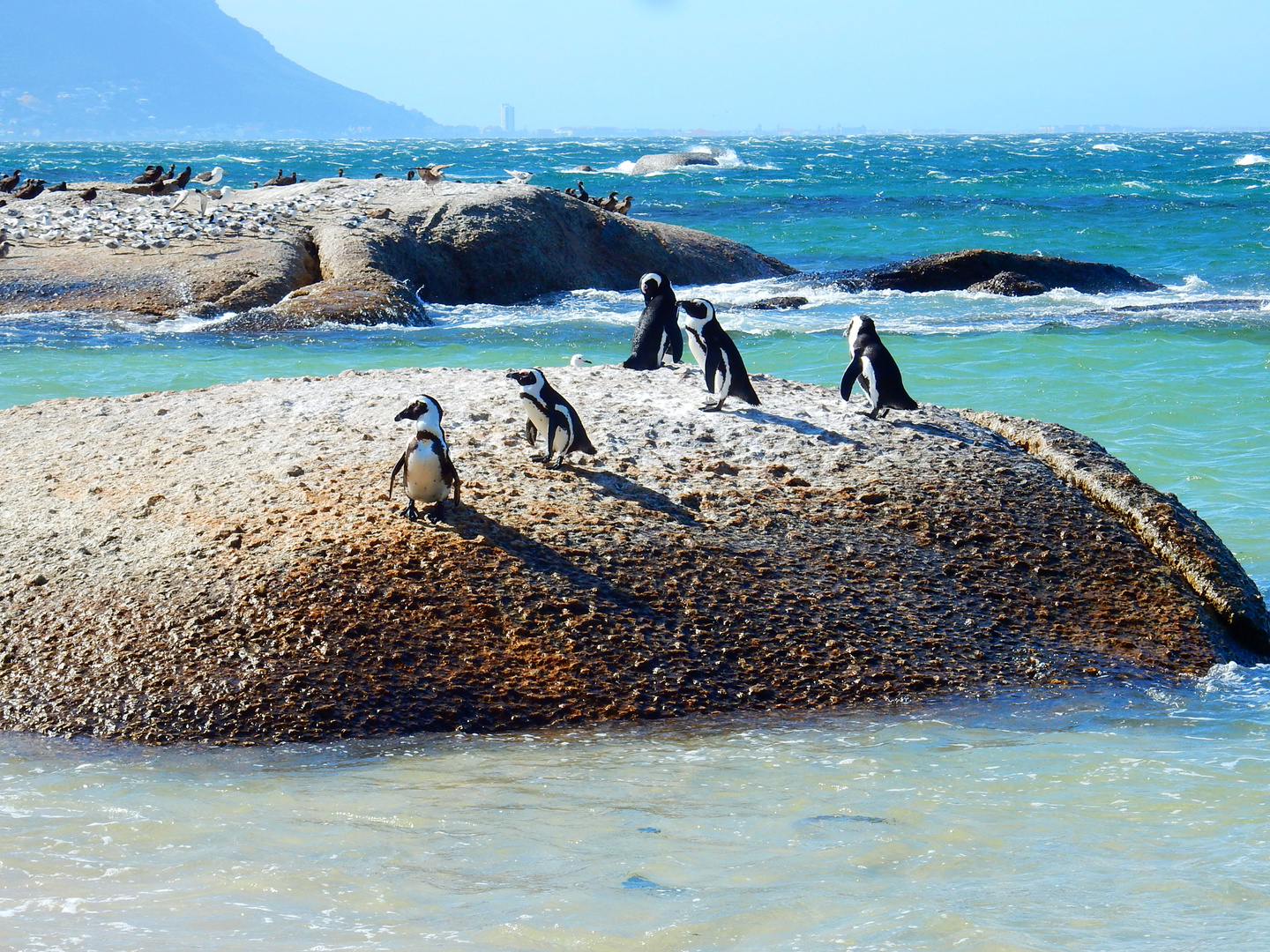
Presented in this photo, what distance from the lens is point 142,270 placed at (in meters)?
15.5

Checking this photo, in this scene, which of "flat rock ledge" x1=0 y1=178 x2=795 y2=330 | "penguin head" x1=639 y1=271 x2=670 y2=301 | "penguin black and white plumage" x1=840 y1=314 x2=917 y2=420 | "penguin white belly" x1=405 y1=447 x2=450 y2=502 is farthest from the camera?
"flat rock ledge" x1=0 y1=178 x2=795 y2=330

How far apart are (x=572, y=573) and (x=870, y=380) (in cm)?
221

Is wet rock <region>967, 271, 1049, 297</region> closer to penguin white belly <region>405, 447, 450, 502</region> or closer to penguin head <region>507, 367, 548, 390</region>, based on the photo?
penguin head <region>507, 367, 548, 390</region>

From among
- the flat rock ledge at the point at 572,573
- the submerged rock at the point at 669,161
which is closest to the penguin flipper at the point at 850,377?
the flat rock ledge at the point at 572,573

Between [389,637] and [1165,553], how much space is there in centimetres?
338

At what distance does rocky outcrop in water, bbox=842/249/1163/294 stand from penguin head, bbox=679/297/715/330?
13385mm

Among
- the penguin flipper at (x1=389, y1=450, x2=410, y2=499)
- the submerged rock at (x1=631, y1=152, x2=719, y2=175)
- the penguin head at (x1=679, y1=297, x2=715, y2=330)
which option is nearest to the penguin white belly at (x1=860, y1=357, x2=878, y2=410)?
the penguin head at (x1=679, y1=297, x2=715, y2=330)

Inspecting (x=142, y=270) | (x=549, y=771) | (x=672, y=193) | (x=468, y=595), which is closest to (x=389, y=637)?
(x=468, y=595)

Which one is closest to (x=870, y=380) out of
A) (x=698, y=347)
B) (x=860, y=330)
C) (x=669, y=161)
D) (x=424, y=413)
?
(x=860, y=330)

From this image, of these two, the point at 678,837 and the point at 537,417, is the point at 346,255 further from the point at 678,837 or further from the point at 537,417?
the point at 678,837

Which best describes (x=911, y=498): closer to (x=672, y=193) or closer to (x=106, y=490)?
(x=106, y=490)

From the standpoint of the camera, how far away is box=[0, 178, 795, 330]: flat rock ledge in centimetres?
1498

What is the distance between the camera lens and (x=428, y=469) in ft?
16.5

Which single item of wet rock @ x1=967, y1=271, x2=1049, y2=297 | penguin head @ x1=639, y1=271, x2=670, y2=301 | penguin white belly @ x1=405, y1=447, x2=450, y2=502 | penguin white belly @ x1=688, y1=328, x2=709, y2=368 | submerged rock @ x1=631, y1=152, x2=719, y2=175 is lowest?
penguin white belly @ x1=405, y1=447, x2=450, y2=502
